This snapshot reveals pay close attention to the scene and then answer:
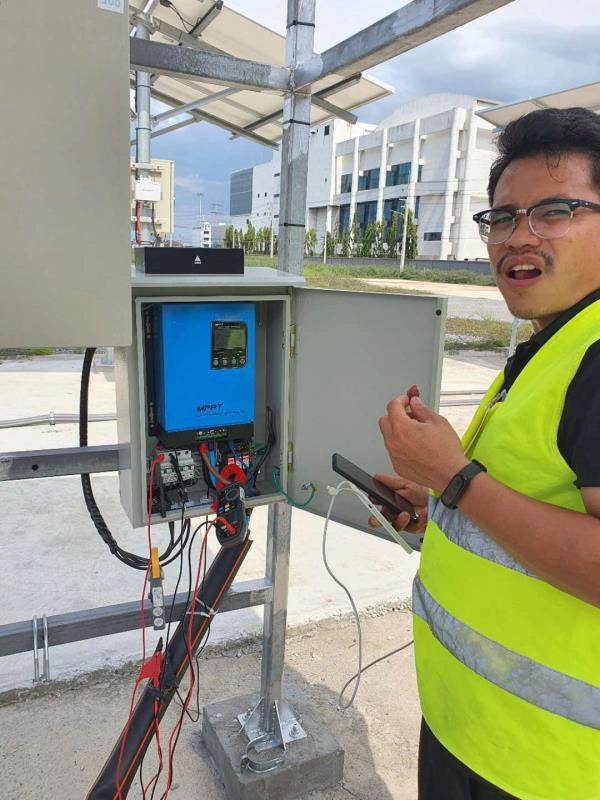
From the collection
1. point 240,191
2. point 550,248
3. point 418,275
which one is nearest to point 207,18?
point 550,248

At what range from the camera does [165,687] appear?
1682mm

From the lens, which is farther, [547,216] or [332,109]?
[332,109]

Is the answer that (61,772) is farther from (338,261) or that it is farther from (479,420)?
(338,261)

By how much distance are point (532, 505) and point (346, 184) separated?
44.0 m

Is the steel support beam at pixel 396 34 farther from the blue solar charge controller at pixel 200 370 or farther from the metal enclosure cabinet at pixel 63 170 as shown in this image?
the blue solar charge controller at pixel 200 370

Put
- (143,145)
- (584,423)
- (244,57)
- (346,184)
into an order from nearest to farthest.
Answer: (584,423), (244,57), (143,145), (346,184)

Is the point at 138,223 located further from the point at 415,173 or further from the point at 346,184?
the point at 346,184

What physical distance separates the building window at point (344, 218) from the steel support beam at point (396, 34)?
1655 inches

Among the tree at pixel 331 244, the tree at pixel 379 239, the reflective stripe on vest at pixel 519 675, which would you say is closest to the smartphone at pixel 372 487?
the reflective stripe on vest at pixel 519 675

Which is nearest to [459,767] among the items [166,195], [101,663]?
[101,663]

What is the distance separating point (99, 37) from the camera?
1213 mm

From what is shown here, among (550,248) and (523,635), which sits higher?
(550,248)

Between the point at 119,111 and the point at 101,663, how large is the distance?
97.9 inches

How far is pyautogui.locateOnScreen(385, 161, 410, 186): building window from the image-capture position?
37.9 metres
